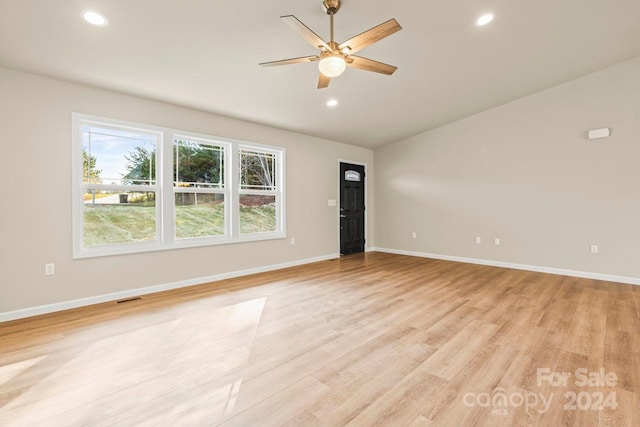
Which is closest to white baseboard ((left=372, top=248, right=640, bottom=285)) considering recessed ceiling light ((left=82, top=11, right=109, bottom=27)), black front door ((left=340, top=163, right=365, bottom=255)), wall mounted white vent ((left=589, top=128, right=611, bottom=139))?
black front door ((left=340, top=163, right=365, bottom=255))

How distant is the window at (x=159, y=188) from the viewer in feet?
11.5

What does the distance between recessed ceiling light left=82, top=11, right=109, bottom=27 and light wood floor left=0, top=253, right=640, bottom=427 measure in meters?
2.76

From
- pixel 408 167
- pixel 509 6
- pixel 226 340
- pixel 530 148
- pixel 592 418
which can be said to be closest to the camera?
pixel 592 418

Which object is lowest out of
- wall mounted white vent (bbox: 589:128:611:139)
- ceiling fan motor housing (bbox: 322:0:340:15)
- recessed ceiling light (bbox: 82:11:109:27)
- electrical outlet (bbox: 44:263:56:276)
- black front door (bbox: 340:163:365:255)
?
A: electrical outlet (bbox: 44:263:56:276)

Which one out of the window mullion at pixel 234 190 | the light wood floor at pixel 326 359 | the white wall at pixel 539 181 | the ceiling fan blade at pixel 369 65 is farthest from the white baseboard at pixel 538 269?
the ceiling fan blade at pixel 369 65

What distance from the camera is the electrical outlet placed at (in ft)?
10.3

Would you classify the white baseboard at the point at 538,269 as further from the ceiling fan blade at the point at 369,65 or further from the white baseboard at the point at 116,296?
the ceiling fan blade at the point at 369,65

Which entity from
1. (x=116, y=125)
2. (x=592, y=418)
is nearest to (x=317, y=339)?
(x=592, y=418)

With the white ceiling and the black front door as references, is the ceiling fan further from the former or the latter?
the black front door

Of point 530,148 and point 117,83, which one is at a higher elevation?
point 117,83

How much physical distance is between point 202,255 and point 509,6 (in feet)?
15.8

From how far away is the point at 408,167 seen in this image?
675cm

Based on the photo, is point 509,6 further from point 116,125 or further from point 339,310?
point 116,125

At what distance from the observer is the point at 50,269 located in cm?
317
